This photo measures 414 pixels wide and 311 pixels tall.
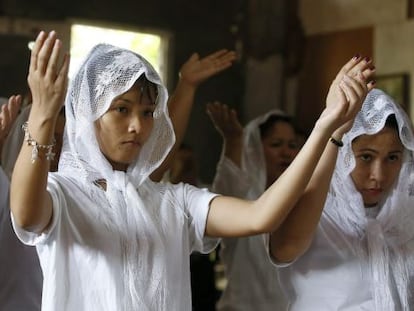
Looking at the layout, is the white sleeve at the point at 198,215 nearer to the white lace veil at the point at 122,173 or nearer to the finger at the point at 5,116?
the white lace veil at the point at 122,173

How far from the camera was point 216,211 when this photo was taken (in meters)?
1.48

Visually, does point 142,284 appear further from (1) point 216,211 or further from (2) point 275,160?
(2) point 275,160

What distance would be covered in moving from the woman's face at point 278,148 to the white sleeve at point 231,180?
0.58ft

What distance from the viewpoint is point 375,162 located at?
1731 mm

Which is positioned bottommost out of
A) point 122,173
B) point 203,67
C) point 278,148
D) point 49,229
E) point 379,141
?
point 49,229

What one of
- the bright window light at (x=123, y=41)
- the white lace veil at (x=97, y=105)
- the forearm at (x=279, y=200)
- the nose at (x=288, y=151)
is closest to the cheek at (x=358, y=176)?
the forearm at (x=279, y=200)

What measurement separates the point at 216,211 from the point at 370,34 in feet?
11.6

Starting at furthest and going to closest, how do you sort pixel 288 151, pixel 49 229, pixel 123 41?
pixel 123 41 → pixel 288 151 → pixel 49 229

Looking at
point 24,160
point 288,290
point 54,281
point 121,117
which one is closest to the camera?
point 24,160

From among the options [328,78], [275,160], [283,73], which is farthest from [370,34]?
[275,160]

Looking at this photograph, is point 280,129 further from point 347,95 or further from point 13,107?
point 347,95

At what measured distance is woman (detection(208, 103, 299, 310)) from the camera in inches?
94.1

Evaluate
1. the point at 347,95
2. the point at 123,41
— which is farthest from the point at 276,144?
the point at 123,41

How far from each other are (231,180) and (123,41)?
234cm
